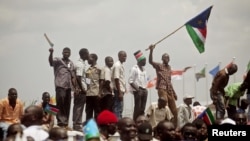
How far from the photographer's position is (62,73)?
1269 cm

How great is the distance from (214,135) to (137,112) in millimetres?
4712

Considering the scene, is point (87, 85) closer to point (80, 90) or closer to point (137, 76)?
point (80, 90)

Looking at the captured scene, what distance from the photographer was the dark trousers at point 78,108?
1293 cm

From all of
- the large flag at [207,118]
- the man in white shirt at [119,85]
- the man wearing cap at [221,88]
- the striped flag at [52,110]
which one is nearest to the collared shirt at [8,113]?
the striped flag at [52,110]

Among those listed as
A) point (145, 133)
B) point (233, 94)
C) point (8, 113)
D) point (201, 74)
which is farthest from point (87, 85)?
point (201, 74)

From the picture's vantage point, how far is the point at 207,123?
11.1m

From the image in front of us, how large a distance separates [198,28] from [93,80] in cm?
336

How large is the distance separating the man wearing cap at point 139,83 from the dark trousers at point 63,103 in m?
1.66

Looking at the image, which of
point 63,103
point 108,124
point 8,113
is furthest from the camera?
point 63,103

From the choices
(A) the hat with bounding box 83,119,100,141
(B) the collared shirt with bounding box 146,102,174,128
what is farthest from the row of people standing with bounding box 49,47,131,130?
(A) the hat with bounding box 83,119,100,141

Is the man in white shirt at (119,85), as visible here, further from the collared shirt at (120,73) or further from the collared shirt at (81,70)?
the collared shirt at (81,70)

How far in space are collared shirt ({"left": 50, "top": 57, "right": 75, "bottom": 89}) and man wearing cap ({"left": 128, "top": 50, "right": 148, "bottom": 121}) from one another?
1.60 m

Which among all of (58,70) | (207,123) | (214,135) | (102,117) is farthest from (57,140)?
(58,70)

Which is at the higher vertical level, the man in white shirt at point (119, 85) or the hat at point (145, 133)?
the man in white shirt at point (119, 85)
